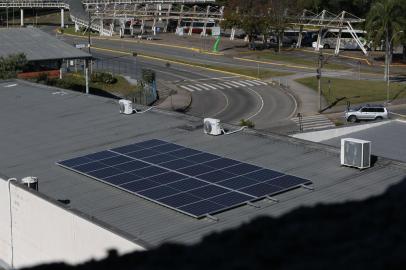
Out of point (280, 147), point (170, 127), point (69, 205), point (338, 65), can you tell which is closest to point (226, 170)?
point (280, 147)

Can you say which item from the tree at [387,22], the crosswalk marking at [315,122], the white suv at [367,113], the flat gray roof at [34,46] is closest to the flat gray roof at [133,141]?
the crosswalk marking at [315,122]

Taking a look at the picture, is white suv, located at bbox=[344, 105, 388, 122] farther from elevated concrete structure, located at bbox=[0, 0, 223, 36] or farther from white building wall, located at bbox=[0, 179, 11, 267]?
elevated concrete structure, located at bbox=[0, 0, 223, 36]

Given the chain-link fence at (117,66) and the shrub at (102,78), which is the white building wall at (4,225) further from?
the chain-link fence at (117,66)

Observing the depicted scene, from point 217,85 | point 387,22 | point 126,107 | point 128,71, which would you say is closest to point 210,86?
point 217,85

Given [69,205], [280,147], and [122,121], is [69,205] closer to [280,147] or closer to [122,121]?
[280,147]

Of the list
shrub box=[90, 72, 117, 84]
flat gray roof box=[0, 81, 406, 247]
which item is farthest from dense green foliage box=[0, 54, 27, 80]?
flat gray roof box=[0, 81, 406, 247]
